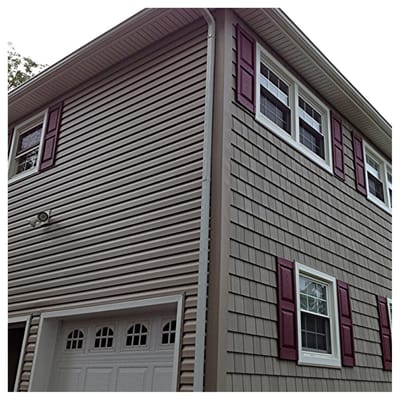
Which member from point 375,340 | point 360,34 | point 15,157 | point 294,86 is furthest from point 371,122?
point 15,157

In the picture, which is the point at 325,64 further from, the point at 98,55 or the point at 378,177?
the point at 98,55

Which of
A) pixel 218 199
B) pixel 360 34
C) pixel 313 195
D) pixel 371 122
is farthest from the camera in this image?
pixel 371 122

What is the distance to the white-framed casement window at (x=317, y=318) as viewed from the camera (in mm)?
5570

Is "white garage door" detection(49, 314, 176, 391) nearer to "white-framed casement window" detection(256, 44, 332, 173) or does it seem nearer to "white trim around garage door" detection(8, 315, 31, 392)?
"white trim around garage door" detection(8, 315, 31, 392)

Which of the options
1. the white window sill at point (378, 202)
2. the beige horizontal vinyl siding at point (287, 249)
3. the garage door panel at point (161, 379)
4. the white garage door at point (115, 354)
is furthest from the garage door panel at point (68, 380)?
the white window sill at point (378, 202)

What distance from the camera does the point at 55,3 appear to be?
420cm

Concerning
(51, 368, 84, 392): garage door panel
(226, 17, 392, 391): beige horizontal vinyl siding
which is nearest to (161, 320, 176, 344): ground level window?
(226, 17, 392, 391): beige horizontal vinyl siding

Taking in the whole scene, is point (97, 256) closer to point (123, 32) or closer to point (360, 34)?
point (123, 32)

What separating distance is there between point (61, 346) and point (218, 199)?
3084 millimetres

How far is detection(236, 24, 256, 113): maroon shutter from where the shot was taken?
18.8ft

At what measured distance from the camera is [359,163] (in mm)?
8250

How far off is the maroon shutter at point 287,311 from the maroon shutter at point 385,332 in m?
2.62

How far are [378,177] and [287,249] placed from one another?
418 centimetres

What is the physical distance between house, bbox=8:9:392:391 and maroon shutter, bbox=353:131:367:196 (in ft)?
0.20
